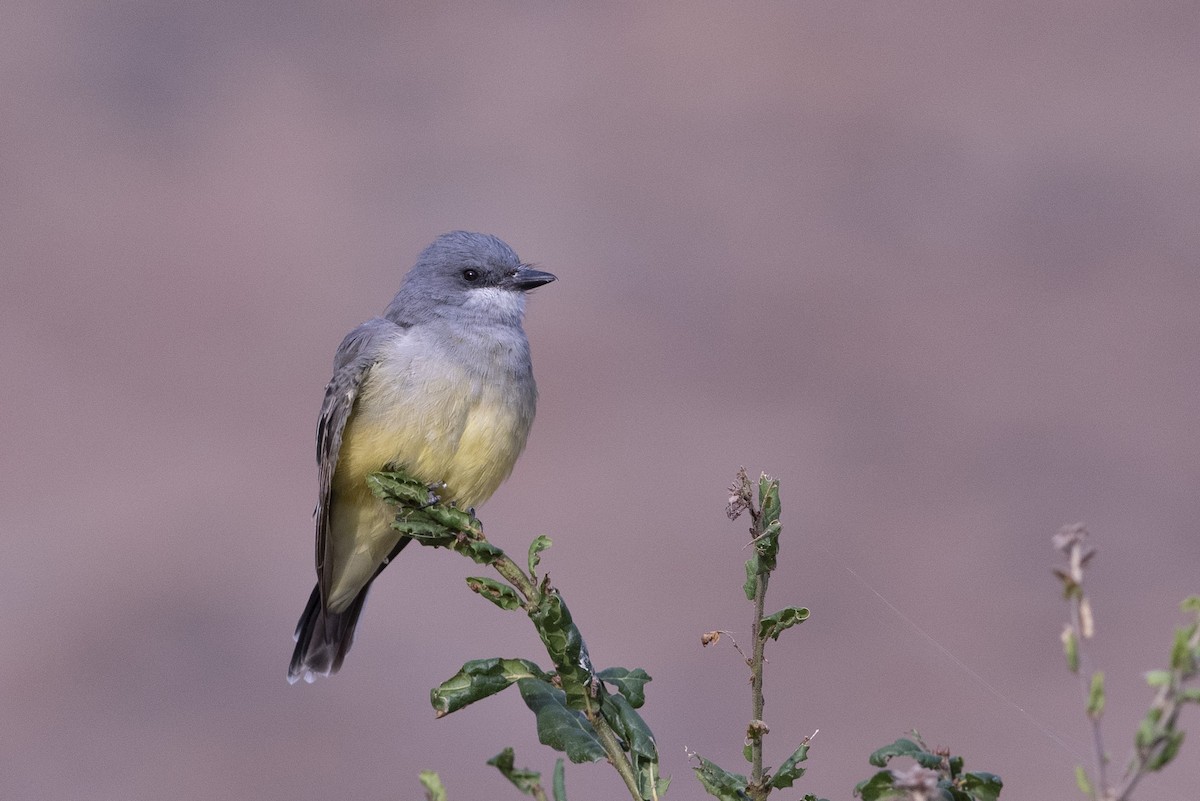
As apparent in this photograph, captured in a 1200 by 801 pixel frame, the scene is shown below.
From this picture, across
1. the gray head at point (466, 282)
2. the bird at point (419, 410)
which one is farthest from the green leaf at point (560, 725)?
the gray head at point (466, 282)

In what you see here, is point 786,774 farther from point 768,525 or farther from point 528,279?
point 528,279

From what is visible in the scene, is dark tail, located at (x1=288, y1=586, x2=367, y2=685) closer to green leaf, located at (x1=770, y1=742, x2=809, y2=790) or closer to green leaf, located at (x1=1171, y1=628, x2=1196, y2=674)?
green leaf, located at (x1=770, y1=742, x2=809, y2=790)

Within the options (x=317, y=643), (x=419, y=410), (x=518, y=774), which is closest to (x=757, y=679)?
(x=518, y=774)

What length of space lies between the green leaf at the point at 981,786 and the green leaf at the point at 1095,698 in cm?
54

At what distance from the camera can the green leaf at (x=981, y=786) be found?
4.77ft

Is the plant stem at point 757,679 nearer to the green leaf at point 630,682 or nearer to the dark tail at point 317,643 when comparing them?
the green leaf at point 630,682

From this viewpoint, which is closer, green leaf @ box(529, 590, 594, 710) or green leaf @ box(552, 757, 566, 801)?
green leaf @ box(552, 757, 566, 801)

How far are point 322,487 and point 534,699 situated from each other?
1968 mm

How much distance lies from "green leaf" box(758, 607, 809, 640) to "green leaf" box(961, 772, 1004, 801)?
0.92 feet

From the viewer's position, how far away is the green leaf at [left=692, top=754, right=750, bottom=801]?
154 cm

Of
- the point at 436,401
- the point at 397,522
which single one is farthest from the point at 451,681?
the point at 436,401

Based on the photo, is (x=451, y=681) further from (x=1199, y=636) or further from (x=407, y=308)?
(x=407, y=308)

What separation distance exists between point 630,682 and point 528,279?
2.34m

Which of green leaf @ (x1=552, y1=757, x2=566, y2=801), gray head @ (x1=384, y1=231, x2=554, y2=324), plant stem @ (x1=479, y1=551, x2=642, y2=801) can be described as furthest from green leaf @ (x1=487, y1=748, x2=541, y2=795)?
gray head @ (x1=384, y1=231, x2=554, y2=324)
